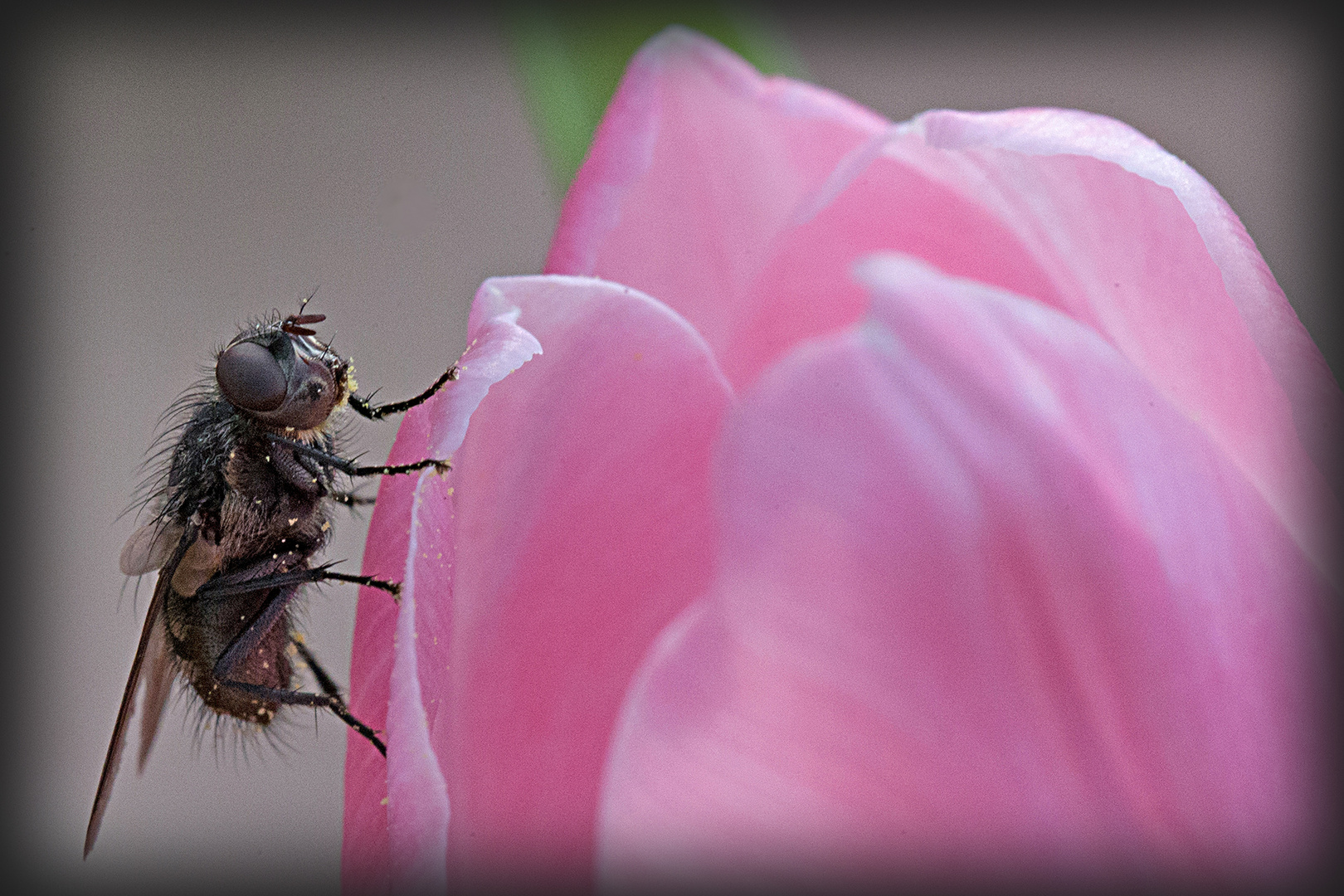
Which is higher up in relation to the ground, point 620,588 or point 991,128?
point 991,128

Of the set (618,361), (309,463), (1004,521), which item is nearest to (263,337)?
(309,463)

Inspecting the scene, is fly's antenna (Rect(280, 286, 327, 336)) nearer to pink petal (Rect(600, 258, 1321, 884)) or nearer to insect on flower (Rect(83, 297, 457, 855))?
insect on flower (Rect(83, 297, 457, 855))

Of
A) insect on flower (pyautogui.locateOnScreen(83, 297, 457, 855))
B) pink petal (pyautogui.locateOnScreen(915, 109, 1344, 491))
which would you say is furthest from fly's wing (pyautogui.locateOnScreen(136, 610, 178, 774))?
pink petal (pyautogui.locateOnScreen(915, 109, 1344, 491))

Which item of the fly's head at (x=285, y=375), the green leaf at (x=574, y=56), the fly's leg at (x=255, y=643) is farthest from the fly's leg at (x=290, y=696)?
the green leaf at (x=574, y=56)

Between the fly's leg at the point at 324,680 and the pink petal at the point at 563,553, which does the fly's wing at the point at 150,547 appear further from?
the pink petal at the point at 563,553

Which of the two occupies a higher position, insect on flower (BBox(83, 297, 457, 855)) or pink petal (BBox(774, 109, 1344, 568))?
pink petal (BBox(774, 109, 1344, 568))

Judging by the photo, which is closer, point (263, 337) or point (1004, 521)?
point (1004, 521)

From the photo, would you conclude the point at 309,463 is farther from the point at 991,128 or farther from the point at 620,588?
the point at 991,128
